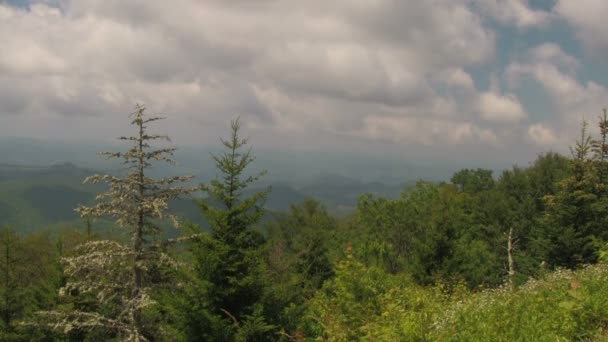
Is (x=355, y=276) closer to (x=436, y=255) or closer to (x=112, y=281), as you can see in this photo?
(x=112, y=281)

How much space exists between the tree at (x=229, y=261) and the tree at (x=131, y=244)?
8.67 feet

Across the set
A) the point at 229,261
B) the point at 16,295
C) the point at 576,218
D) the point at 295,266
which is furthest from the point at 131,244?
the point at 576,218

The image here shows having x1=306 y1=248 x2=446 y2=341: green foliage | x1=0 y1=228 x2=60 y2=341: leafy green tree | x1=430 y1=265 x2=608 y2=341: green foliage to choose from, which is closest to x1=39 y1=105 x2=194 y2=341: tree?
x1=306 y1=248 x2=446 y2=341: green foliage

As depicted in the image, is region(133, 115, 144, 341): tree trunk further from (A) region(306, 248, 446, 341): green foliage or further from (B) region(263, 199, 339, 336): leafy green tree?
(A) region(306, 248, 446, 341): green foliage

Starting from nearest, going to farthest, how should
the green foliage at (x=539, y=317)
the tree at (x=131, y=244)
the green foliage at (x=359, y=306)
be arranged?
the green foliage at (x=539, y=317), the green foliage at (x=359, y=306), the tree at (x=131, y=244)

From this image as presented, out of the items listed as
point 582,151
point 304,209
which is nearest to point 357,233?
point 304,209

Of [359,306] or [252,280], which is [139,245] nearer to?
[252,280]

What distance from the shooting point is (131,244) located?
16828mm

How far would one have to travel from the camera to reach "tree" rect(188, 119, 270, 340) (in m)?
12.5

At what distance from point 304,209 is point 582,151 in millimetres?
52292

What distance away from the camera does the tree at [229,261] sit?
41.1 ft

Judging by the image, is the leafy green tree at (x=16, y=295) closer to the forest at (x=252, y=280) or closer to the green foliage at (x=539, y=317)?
the forest at (x=252, y=280)

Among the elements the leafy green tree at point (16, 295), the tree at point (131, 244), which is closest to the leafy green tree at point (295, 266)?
the tree at point (131, 244)

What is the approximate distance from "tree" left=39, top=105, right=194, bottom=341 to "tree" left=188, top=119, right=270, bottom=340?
2641 millimetres
